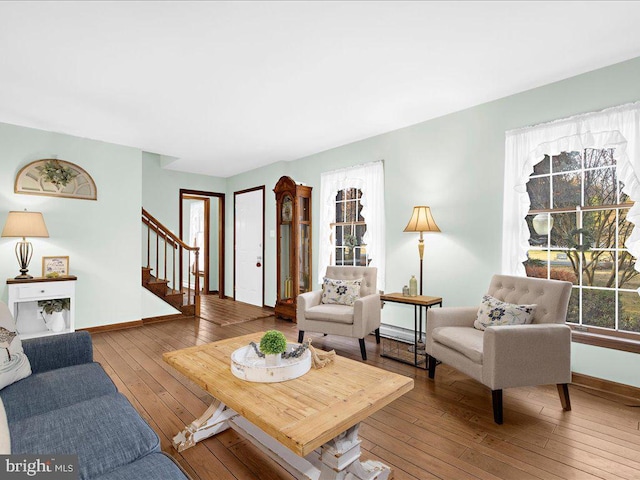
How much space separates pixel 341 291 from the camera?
3865 mm

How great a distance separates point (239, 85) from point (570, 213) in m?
3.12

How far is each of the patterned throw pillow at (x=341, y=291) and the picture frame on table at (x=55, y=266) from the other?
321 cm

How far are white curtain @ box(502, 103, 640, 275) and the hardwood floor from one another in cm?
112

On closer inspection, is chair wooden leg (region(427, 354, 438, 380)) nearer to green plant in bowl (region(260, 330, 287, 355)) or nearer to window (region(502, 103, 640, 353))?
window (region(502, 103, 640, 353))

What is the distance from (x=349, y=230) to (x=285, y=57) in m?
2.67

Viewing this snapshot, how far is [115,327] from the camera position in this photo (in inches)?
181

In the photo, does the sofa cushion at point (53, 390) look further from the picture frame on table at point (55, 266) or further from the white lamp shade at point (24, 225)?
the picture frame on table at point (55, 266)

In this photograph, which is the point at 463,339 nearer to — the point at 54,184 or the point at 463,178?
the point at 463,178

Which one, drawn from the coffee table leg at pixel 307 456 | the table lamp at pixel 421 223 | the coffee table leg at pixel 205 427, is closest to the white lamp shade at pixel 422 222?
the table lamp at pixel 421 223

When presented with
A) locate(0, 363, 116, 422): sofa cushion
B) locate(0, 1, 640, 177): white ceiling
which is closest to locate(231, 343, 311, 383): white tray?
locate(0, 363, 116, 422): sofa cushion

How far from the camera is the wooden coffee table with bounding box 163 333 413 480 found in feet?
4.44

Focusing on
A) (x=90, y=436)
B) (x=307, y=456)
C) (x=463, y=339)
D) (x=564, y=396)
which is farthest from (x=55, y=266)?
(x=564, y=396)

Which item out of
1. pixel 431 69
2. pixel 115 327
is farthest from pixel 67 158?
pixel 431 69

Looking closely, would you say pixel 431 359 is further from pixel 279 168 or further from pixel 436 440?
pixel 279 168
